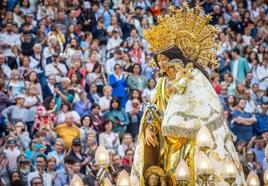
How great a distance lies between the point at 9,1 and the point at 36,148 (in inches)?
306

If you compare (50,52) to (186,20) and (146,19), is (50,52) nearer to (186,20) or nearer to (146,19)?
(146,19)

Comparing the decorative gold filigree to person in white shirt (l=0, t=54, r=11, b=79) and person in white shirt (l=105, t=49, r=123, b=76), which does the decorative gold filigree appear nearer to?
person in white shirt (l=0, t=54, r=11, b=79)

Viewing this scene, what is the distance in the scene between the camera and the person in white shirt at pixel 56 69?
74.5 feet

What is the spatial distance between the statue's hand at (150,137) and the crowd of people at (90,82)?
5.40 metres

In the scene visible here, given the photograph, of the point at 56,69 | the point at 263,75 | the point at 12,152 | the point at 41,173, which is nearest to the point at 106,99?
the point at 56,69

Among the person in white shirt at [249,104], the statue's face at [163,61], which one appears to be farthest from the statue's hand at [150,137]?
the person in white shirt at [249,104]

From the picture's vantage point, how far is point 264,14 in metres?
30.1

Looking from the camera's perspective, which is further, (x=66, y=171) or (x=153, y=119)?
(x=66, y=171)

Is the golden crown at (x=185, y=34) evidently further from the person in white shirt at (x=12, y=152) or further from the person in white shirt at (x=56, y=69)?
the person in white shirt at (x=56, y=69)

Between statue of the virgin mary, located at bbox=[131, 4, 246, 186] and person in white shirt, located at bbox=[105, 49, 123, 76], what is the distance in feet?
38.6

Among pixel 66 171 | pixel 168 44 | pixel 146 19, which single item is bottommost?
pixel 66 171

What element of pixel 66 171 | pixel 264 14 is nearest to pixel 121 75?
pixel 66 171

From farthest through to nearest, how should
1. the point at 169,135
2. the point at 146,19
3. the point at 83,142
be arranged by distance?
the point at 146,19 < the point at 83,142 < the point at 169,135

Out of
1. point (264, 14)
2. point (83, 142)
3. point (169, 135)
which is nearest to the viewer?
point (169, 135)
